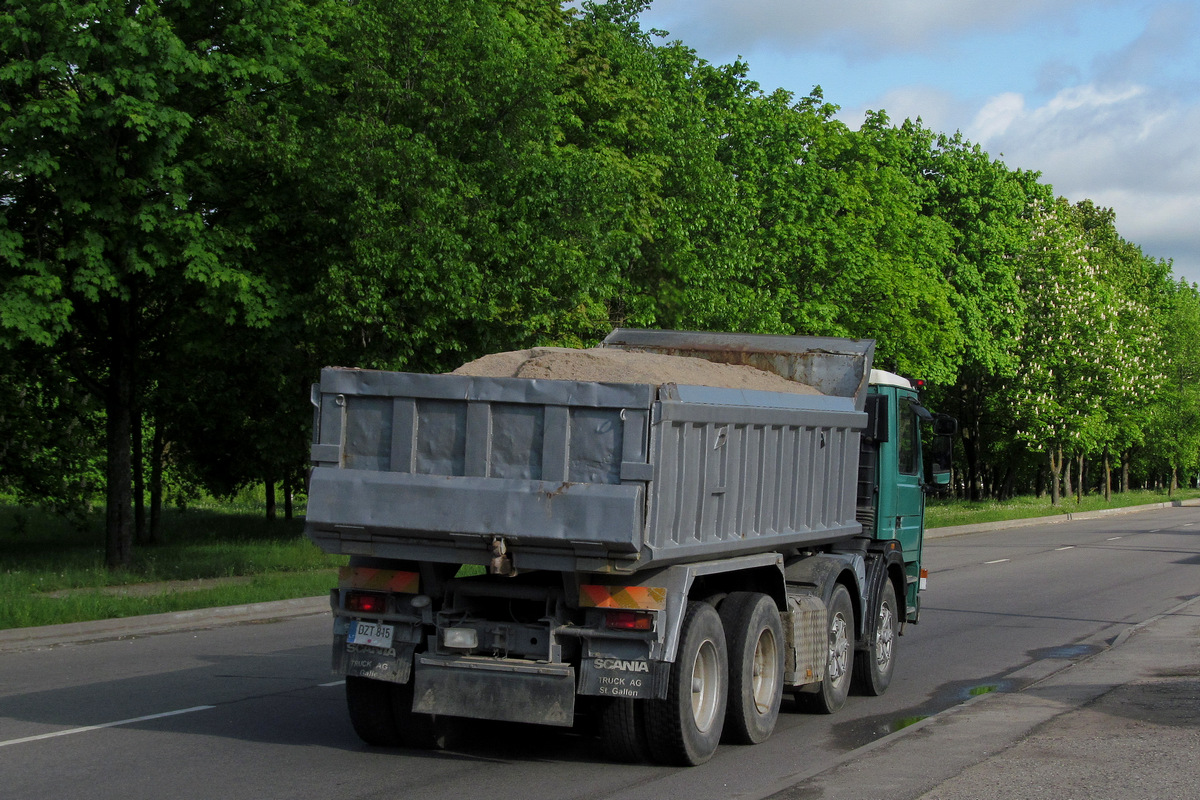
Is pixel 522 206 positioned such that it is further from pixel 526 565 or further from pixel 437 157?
pixel 526 565

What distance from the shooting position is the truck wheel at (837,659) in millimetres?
9883

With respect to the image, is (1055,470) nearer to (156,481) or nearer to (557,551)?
(156,481)

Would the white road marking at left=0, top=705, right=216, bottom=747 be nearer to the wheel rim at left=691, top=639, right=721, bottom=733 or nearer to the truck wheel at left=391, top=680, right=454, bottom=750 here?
the truck wheel at left=391, top=680, right=454, bottom=750

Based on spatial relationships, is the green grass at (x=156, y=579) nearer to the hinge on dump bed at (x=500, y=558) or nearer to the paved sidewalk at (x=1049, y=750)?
the hinge on dump bed at (x=500, y=558)

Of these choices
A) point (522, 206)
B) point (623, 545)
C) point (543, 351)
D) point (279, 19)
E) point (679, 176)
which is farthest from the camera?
point (679, 176)

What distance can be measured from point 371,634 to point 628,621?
1.58 meters

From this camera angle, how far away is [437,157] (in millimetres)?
19750

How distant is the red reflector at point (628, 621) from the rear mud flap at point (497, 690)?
35 centimetres

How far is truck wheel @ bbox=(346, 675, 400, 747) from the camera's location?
26.7ft

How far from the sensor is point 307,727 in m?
8.98

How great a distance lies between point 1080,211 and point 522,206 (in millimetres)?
61955

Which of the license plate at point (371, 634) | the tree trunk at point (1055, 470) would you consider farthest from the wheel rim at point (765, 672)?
the tree trunk at point (1055, 470)

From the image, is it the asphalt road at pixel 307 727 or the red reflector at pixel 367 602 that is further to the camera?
the red reflector at pixel 367 602

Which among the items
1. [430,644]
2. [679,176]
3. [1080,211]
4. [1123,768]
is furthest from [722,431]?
[1080,211]
